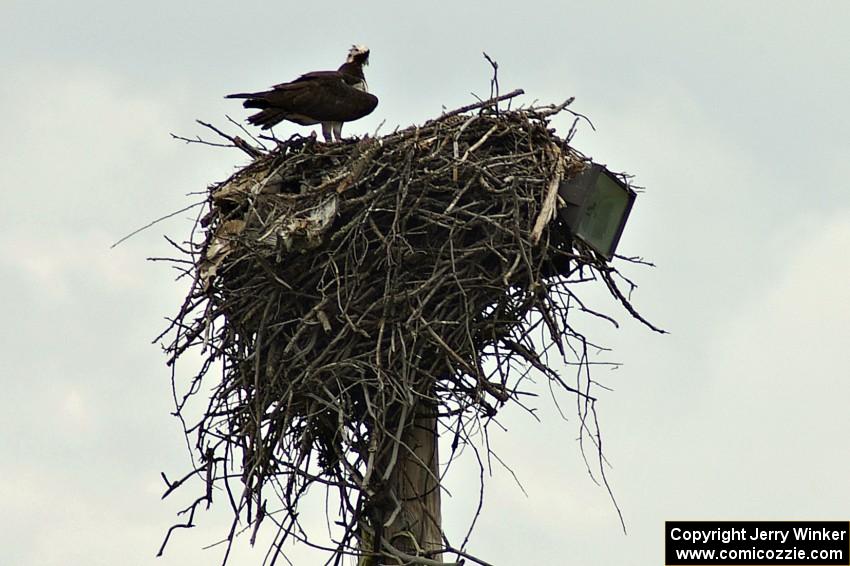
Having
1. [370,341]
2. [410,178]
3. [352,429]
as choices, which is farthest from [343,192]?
[352,429]

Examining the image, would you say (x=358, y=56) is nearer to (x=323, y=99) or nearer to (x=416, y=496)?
(x=323, y=99)

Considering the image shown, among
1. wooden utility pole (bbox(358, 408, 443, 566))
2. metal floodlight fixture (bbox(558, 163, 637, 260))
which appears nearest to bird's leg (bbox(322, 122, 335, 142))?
metal floodlight fixture (bbox(558, 163, 637, 260))

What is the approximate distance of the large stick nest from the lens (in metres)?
5.47

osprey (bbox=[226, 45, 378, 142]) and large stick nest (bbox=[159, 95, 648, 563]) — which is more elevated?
osprey (bbox=[226, 45, 378, 142])

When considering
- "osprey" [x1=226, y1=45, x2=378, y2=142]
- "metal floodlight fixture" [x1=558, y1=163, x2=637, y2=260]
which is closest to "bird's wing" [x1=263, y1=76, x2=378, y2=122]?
"osprey" [x1=226, y1=45, x2=378, y2=142]

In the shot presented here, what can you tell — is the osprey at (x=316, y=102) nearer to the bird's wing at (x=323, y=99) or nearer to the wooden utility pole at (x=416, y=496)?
the bird's wing at (x=323, y=99)

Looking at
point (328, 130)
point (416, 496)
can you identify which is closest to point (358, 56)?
point (328, 130)

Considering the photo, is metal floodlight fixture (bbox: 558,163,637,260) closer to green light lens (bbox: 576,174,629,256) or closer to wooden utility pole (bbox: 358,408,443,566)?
green light lens (bbox: 576,174,629,256)

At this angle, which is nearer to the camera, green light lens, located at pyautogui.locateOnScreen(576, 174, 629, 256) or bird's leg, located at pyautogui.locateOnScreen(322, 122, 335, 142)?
green light lens, located at pyautogui.locateOnScreen(576, 174, 629, 256)

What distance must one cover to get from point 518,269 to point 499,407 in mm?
589

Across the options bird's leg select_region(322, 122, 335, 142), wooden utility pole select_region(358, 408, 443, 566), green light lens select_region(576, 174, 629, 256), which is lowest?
wooden utility pole select_region(358, 408, 443, 566)

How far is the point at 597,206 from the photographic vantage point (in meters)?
5.89

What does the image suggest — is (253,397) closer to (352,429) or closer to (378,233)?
(352,429)

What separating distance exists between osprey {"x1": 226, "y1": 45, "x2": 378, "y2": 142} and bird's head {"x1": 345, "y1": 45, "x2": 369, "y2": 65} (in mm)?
380
